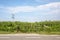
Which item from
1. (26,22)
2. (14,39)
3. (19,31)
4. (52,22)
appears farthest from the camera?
(52,22)

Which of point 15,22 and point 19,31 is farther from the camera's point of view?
point 15,22

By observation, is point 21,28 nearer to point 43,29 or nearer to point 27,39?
point 43,29

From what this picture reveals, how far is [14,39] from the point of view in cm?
1022

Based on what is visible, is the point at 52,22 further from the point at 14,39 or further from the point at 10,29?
the point at 14,39


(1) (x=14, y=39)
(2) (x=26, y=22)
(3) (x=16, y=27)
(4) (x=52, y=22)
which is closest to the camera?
(1) (x=14, y=39)

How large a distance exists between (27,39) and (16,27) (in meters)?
5.56

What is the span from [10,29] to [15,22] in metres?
2.64

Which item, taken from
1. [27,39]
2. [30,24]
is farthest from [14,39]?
[30,24]

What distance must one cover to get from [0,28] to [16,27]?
2.02 metres

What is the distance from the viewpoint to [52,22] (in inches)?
784

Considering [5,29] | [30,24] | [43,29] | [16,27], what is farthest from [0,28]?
[43,29]

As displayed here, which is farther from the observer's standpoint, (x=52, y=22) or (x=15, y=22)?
(x=52, y=22)

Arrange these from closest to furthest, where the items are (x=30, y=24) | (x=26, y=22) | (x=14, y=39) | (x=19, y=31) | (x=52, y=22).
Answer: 1. (x=14, y=39)
2. (x=19, y=31)
3. (x=30, y=24)
4. (x=26, y=22)
5. (x=52, y=22)

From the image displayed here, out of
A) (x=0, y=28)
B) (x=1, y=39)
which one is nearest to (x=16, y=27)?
(x=0, y=28)
